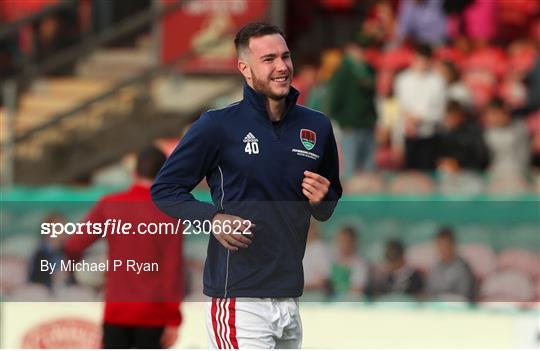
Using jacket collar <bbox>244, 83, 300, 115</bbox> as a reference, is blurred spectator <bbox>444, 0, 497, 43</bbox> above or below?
above

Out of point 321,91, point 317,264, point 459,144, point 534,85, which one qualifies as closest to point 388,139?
point 321,91

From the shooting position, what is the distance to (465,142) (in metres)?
11.0

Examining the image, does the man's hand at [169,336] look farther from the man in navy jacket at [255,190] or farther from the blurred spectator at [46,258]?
the man in navy jacket at [255,190]

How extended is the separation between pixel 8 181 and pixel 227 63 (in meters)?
2.22

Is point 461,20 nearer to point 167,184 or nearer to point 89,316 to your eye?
point 89,316

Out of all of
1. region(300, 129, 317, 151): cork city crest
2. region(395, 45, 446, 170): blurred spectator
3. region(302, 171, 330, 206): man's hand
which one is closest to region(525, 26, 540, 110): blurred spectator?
region(395, 45, 446, 170): blurred spectator

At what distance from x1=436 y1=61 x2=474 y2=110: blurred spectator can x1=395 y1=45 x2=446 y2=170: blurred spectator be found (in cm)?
13

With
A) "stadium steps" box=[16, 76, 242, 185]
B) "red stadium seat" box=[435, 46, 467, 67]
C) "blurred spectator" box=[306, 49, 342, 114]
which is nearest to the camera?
"blurred spectator" box=[306, 49, 342, 114]

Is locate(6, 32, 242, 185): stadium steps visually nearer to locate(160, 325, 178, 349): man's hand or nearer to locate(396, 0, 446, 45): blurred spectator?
locate(396, 0, 446, 45): blurred spectator

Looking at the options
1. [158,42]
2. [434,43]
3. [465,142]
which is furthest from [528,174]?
[158,42]

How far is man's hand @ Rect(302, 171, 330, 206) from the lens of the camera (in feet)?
16.0

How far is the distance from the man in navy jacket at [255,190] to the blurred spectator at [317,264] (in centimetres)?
109

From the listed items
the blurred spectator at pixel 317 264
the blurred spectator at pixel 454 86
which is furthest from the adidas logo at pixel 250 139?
the blurred spectator at pixel 454 86

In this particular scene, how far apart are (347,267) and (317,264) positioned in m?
0.45
